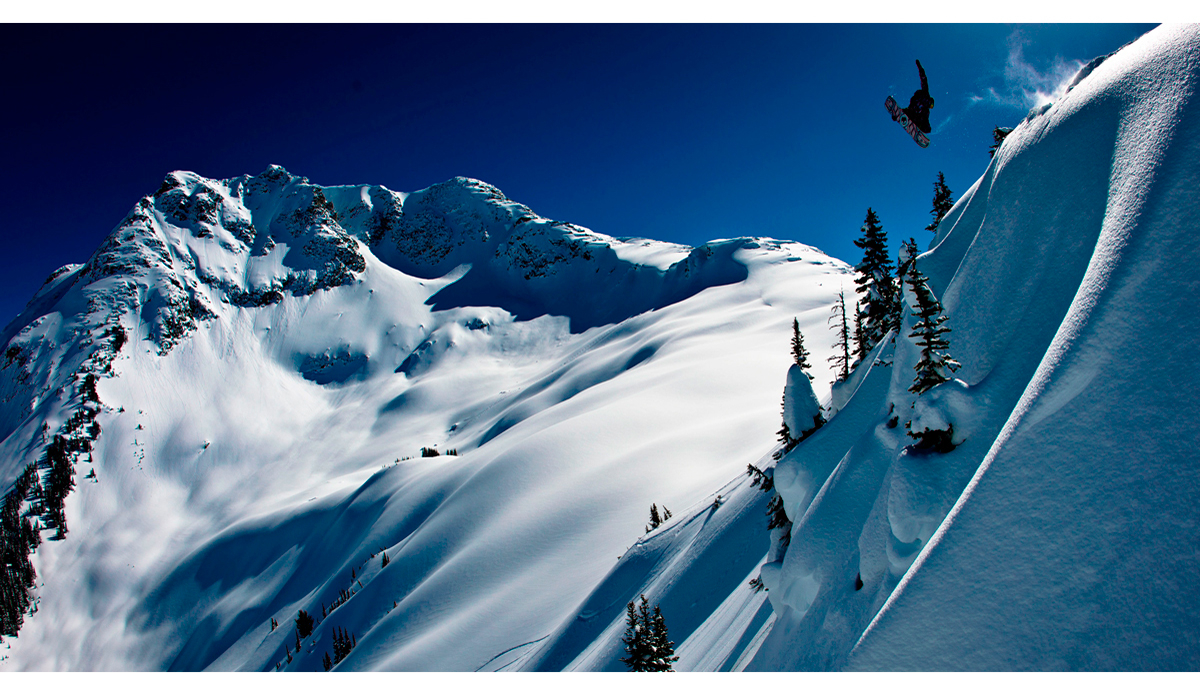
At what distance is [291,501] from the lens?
94875 millimetres

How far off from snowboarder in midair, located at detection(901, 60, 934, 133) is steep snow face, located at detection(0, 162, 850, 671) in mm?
13246

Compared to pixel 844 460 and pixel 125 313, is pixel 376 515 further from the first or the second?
pixel 125 313

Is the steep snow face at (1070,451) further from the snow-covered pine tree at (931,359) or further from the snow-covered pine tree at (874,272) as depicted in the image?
the snow-covered pine tree at (874,272)

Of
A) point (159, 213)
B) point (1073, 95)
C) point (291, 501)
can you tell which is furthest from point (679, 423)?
point (159, 213)

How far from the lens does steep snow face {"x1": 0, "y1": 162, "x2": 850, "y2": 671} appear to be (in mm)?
33344

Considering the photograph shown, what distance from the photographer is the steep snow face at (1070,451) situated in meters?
5.97

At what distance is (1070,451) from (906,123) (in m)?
10.6

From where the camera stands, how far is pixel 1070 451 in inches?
261

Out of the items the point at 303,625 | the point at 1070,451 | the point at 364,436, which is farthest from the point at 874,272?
the point at 364,436

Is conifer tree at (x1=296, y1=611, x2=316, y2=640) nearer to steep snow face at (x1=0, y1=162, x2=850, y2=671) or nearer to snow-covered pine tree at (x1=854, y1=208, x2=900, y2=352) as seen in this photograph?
steep snow face at (x1=0, y1=162, x2=850, y2=671)

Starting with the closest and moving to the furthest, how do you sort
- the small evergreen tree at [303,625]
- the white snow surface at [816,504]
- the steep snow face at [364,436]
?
the white snow surface at [816,504] → the steep snow face at [364,436] → the small evergreen tree at [303,625]

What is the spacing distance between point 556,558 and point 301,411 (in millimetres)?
138676

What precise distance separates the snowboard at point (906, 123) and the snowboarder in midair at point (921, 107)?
0.47 feet

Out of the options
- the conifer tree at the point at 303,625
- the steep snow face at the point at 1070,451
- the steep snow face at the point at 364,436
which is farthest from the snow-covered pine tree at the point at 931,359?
the conifer tree at the point at 303,625
